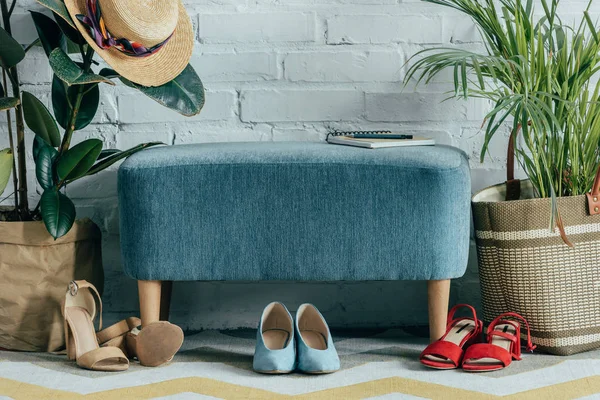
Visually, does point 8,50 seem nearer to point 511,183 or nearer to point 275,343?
point 275,343

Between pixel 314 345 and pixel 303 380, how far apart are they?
6.6 inches

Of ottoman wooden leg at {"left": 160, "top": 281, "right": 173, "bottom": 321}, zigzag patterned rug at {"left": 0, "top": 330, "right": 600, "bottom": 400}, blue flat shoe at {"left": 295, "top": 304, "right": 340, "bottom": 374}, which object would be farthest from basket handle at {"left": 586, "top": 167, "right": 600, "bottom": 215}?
ottoman wooden leg at {"left": 160, "top": 281, "right": 173, "bottom": 321}

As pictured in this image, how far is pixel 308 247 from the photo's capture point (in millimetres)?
1662

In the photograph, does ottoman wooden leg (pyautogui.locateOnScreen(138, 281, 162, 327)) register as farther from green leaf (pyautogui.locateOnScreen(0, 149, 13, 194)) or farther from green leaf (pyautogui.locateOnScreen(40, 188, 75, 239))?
green leaf (pyautogui.locateOnScreen(0, 149, 13, 194))

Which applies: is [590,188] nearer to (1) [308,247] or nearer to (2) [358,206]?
(2) [358,206]

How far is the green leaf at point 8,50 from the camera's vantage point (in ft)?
5.80

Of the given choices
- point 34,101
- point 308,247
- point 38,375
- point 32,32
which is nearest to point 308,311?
point 308,247

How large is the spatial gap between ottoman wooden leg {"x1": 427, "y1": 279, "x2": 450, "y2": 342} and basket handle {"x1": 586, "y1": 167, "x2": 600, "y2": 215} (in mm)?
375

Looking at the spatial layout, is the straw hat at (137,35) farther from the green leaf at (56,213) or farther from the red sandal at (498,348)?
the red sandal at (498,348)

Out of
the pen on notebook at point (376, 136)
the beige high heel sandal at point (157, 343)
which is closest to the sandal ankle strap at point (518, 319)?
the pen on notebook at point (376, 136)

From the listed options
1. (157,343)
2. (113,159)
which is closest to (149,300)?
(157,343)

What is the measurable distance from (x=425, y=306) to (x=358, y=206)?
0.60 m

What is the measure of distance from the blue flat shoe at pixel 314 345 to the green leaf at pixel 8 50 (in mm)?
951

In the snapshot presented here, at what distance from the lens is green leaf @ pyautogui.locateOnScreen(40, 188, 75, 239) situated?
1.71 m
